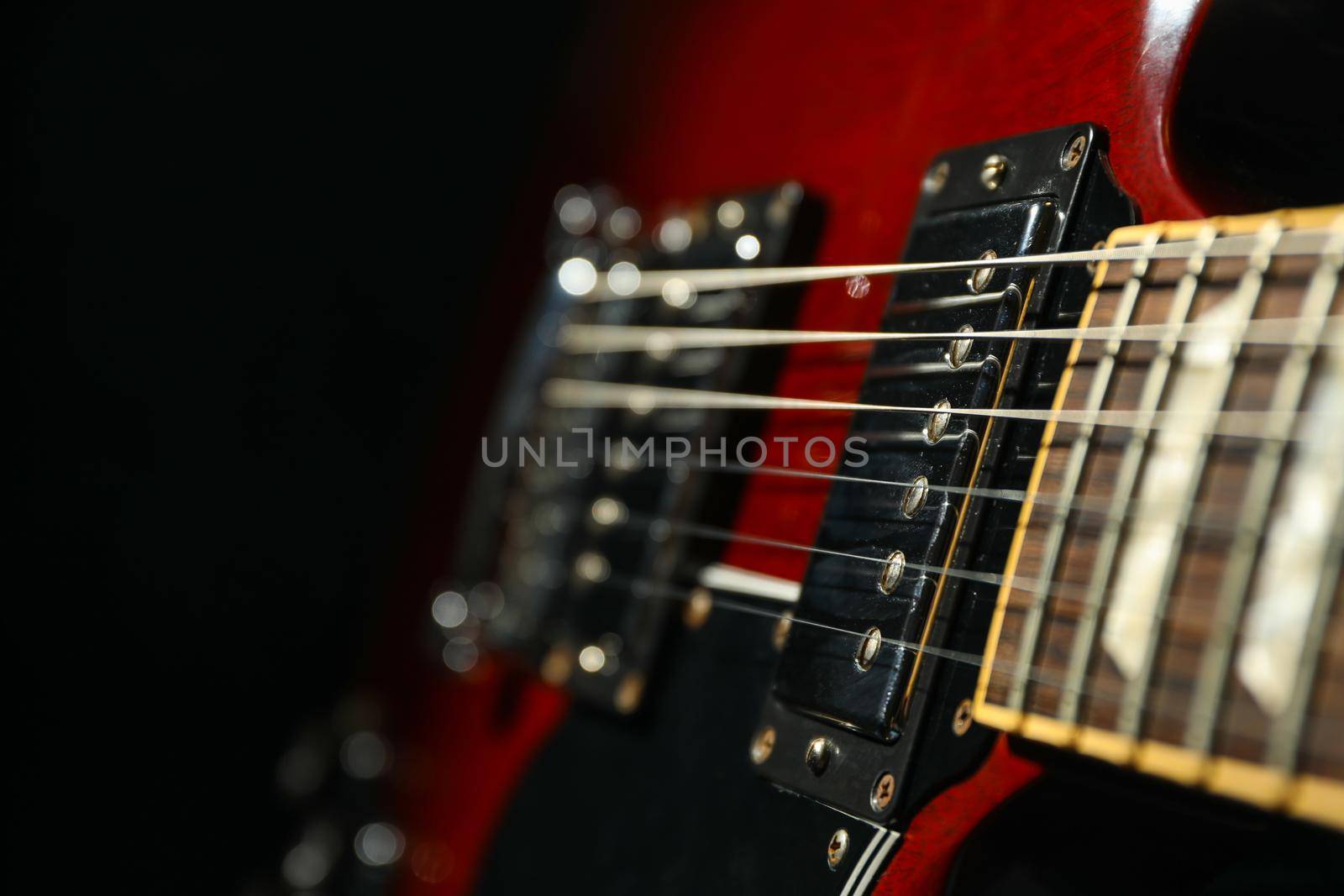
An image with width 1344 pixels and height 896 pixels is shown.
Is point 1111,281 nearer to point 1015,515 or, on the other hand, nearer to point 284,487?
point 1015,515

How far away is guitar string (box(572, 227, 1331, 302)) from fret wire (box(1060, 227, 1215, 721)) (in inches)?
0.6

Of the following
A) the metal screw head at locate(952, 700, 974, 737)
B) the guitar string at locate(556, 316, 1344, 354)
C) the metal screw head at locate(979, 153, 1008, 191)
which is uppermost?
the metal screw head at locate(979, 153, 1008, 191)

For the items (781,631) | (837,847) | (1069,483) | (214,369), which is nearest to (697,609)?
(781,631)

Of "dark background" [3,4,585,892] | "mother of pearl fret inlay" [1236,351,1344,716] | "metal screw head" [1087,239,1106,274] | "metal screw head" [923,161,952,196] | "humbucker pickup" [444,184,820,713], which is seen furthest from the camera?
"dark background" [3,4,585,892]

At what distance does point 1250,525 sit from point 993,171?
10.0 inches

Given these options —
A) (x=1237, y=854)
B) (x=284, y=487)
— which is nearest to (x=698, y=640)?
(x=1237, y=854)

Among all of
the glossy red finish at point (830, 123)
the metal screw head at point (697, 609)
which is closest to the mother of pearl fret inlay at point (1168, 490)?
the glossy red finish at point (830, 123)

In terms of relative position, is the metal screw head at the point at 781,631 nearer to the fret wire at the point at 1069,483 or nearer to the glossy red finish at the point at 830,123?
the glossy red finish at the point at 830,123

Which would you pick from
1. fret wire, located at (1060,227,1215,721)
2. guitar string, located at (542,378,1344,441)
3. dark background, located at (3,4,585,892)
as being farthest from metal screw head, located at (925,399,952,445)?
dark background, located at (3,4,585,892)

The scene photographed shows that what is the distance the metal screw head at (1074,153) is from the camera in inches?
19.4

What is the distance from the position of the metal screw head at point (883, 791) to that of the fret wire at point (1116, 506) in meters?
0.10

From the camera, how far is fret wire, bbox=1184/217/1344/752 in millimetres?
352

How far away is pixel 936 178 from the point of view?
58cm

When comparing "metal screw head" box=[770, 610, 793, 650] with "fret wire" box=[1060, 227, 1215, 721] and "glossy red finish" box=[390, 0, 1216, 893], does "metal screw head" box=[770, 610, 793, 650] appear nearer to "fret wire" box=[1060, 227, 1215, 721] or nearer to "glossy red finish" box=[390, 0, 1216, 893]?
"glossy red finish" box=[390, 0, 1216, 893]
